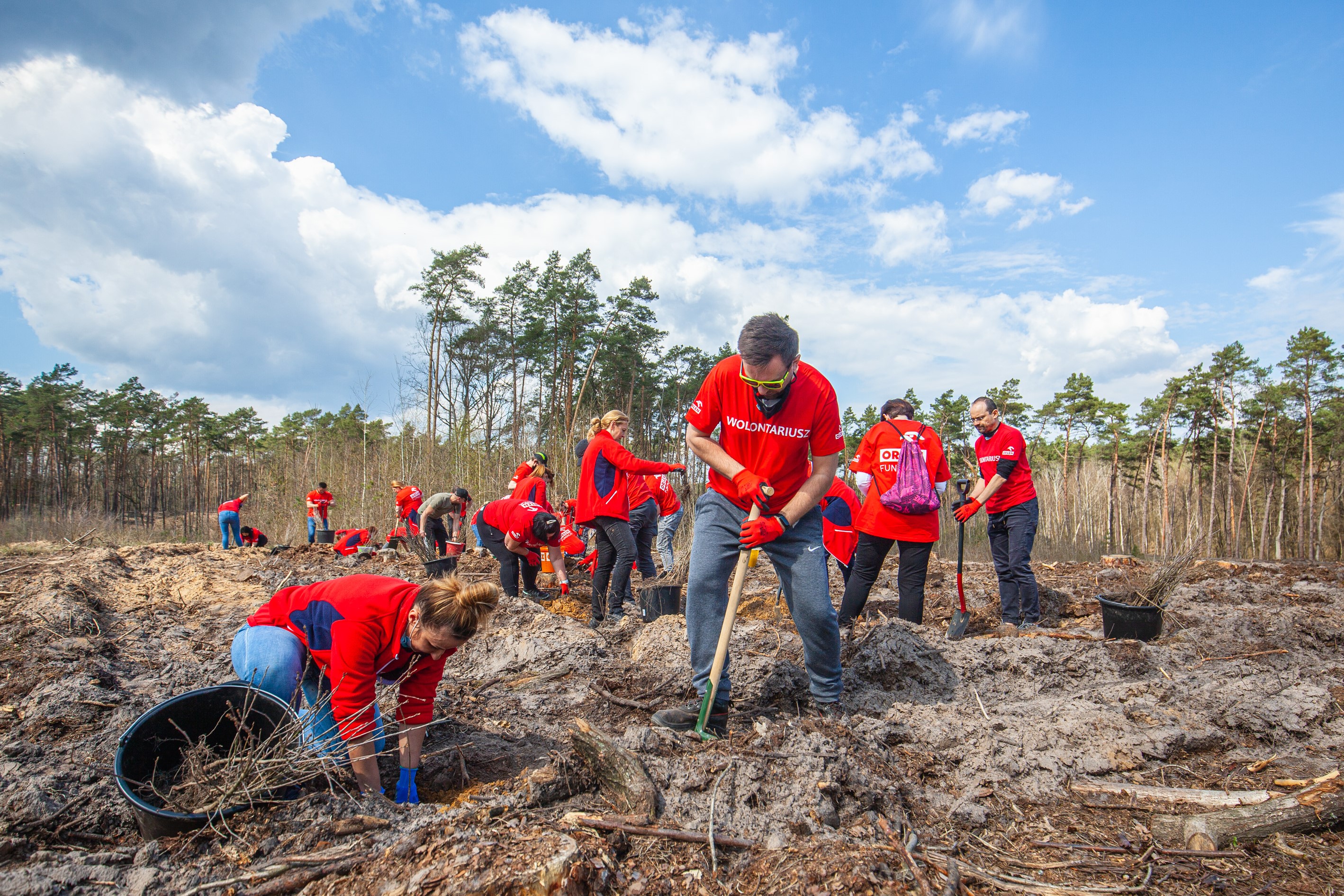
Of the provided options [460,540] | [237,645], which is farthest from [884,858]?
[460,540]

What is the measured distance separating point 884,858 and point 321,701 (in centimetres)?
185

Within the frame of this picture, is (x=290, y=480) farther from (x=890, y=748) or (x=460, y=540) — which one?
(x=890, y=748)

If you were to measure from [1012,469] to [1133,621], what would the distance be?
1293 mm

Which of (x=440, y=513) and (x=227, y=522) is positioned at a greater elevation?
(x=440, y=513)

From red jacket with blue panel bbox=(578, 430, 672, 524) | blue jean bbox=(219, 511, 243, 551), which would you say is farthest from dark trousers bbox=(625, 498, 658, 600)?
blue jean bbox=(219, 511, 243, 551)

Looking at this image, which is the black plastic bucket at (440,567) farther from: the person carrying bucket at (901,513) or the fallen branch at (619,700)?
the person carrying bucket at (901,513)

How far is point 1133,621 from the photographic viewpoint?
449 cm

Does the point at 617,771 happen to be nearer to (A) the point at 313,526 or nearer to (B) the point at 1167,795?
(B) the point at 1167,795

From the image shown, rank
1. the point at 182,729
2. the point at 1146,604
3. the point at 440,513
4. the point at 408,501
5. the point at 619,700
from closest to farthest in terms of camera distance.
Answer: the point at 182,729
the point at 619,700
the point at 1146,604
the point at 440,513
the point at 408,501

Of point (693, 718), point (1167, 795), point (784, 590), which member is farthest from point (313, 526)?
point (1167, 795)

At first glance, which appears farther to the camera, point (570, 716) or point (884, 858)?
point (570, 716)

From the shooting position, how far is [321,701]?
85.4 inches

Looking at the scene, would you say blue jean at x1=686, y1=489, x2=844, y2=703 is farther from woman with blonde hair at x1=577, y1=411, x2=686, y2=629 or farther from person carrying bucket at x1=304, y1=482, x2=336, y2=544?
person carrying bucket at x1=304, y1=482, x2=336, y2=544

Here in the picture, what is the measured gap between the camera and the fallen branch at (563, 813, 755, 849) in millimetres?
1888
